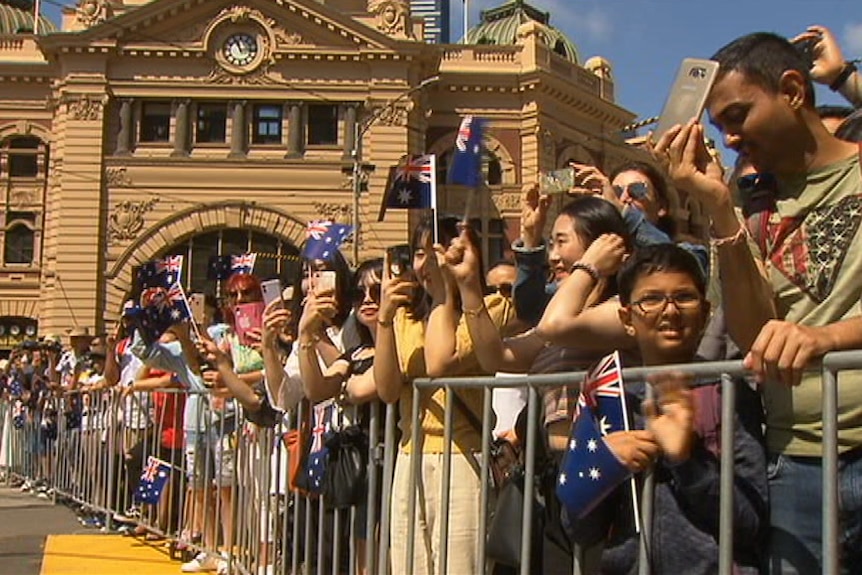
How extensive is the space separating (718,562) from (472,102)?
4085cm

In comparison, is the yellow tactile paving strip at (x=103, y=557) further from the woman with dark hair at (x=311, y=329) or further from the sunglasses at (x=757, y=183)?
the sunglasses at (x=757, y=183)

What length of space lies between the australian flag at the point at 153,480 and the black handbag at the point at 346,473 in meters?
4.04

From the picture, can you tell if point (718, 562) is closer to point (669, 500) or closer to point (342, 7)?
point (669, 500)

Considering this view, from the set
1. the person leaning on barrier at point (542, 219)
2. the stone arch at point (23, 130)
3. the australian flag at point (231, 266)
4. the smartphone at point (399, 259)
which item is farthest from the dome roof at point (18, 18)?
the person leaning on barrier at point (542, 219)

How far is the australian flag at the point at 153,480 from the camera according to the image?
8.90 metres

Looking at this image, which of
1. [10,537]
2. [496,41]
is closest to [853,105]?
[10,537]

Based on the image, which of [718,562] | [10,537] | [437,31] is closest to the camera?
[718,562]

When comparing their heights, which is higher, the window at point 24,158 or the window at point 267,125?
the window at point 267,125

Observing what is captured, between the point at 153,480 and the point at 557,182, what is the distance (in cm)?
577

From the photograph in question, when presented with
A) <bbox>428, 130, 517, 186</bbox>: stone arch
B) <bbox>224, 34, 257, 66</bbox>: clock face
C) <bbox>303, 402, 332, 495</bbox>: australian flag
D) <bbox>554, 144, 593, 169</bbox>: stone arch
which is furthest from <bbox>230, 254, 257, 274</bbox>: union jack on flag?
<bbox>554, 144, 593, 169</bbox>: stone arch

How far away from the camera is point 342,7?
43.8m

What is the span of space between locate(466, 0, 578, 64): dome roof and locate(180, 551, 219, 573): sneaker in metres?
46.0

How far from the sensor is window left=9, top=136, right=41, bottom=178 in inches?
1599

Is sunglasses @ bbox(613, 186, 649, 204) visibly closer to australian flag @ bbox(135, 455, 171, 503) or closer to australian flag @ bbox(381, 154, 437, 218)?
australian flag @ bbox(381, 154, 437, 218)
